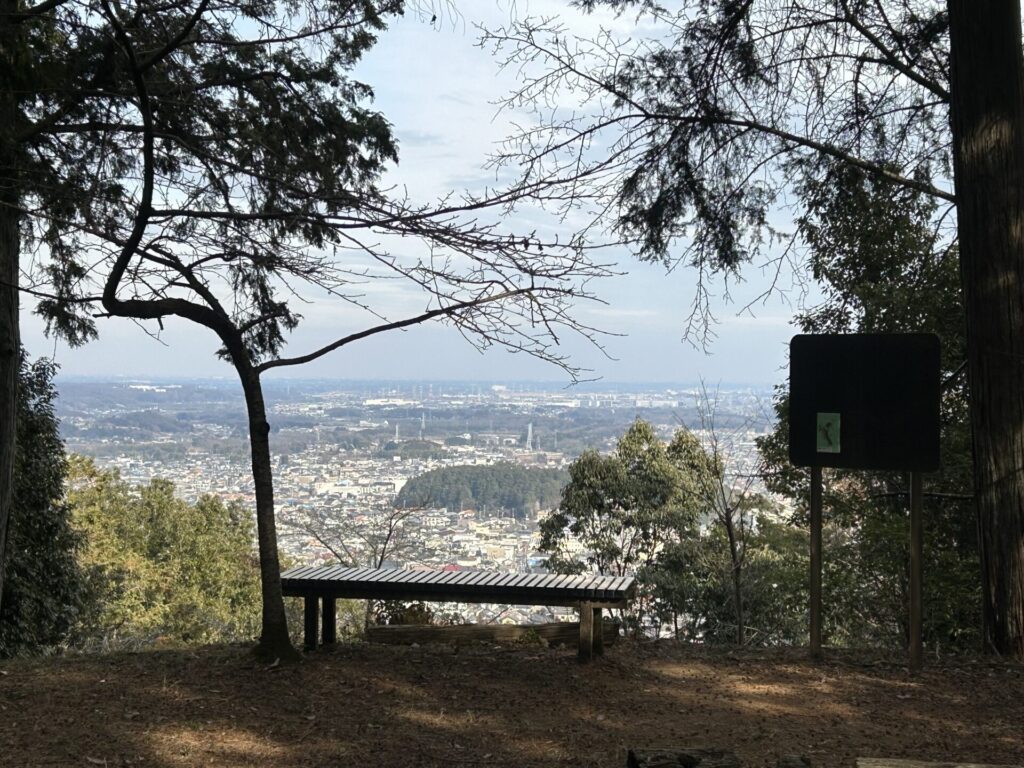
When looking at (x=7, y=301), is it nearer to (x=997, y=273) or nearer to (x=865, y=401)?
(x=865, y=401)

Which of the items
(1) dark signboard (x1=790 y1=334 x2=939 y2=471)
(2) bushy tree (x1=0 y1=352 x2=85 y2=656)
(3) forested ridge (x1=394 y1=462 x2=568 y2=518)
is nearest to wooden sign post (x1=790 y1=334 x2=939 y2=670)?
(1) dark signboard (x1=790 y1=334 x2=939 y2=471)

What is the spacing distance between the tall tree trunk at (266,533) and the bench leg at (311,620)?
24 centimetres

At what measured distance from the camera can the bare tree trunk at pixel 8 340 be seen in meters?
4.89

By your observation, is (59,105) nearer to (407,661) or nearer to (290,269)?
(290,269)

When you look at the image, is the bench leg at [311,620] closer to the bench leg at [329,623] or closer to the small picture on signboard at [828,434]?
the bench leg at [329,623]

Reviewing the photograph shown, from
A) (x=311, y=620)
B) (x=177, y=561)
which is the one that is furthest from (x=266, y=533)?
(x=177, y=561)

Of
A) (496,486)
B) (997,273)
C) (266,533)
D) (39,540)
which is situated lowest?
(496,486)

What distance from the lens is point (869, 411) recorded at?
4918 mm

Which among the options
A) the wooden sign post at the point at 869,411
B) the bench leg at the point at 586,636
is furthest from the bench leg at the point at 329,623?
the wooden sign post at the point at 869,411

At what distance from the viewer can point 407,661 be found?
505 cm

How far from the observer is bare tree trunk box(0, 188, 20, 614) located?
4.89 m

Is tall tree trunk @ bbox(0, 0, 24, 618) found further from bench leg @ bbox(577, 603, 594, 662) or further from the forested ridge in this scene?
the forested ridge

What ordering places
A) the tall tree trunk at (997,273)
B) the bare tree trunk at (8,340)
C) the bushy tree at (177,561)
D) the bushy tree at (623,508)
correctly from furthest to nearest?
1. the bushy tree at (177,561)
2. the bushy tree at (623,508)
3. the tall tree trunk at (997,273)
4. the bare tree trunk at (8,340)

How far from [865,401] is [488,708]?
2624 mm
